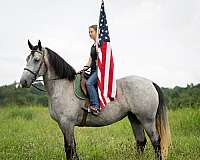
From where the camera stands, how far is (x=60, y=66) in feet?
22.0

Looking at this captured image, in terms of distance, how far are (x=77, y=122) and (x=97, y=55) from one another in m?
1.42

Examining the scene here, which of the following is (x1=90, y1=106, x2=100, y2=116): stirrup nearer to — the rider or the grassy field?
the rider

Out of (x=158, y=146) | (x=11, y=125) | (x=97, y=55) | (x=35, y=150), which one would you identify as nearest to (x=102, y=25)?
(x=97, y=55)

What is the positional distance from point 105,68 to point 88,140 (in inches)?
143

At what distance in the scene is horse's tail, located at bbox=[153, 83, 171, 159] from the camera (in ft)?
22.1

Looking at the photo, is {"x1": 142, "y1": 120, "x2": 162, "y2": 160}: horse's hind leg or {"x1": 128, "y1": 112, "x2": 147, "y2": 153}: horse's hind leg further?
{"x1": 128, "y1": 112, "x2": 147, "y2": 153}: horse's hind leg

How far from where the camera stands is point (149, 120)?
6.74 metres

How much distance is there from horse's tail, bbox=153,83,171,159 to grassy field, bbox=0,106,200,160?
1.22 feet

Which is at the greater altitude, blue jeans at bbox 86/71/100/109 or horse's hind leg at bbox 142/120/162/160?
blue jeans at bbox 86/71/100/109

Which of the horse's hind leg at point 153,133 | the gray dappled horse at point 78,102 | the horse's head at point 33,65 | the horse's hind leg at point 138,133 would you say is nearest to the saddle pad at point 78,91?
the gray dappled horse at point 78,102

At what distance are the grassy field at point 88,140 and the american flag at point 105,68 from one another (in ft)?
4.60

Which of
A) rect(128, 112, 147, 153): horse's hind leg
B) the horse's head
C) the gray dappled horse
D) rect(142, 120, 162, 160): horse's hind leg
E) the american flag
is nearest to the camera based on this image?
the horse's head

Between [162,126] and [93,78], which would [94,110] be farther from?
[162,126]

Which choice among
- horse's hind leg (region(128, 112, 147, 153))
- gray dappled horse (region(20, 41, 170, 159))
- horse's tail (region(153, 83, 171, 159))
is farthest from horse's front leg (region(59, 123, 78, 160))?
horse's tail (region(153, 83, 171, 159))
